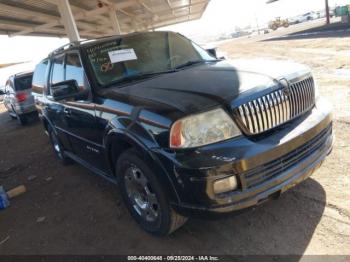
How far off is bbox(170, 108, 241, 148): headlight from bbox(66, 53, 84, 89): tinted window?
5.62 feet

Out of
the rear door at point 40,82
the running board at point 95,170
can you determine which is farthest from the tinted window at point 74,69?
the rear door at point 40,82

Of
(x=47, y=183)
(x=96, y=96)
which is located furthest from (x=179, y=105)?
(x=47, y=183)

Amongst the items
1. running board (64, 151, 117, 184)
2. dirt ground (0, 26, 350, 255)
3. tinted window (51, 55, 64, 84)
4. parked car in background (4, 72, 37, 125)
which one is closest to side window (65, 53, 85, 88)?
tinted window (51, 55, 64, 84)

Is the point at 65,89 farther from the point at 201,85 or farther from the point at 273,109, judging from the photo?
the point at 273,109

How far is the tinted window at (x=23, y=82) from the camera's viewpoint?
12.3 metres

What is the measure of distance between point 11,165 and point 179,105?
5679 mm

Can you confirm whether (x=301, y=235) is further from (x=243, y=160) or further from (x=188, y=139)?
(x=188, y=139)

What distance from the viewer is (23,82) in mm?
12438

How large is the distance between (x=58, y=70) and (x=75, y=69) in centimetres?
91

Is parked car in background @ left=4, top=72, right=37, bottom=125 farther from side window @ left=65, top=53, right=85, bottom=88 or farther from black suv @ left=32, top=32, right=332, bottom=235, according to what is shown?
black suv @ left=32, top=32, right=332, bottom=235

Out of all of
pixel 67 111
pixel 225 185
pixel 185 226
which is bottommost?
pixel 185 226

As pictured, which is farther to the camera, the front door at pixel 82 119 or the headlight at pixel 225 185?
the front door at pixel 82 119

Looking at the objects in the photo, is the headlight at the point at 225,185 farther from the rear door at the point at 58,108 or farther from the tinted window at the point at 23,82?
the tinted window at the point at 23,82

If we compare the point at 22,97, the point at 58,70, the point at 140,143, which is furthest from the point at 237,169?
the point at 22,97
